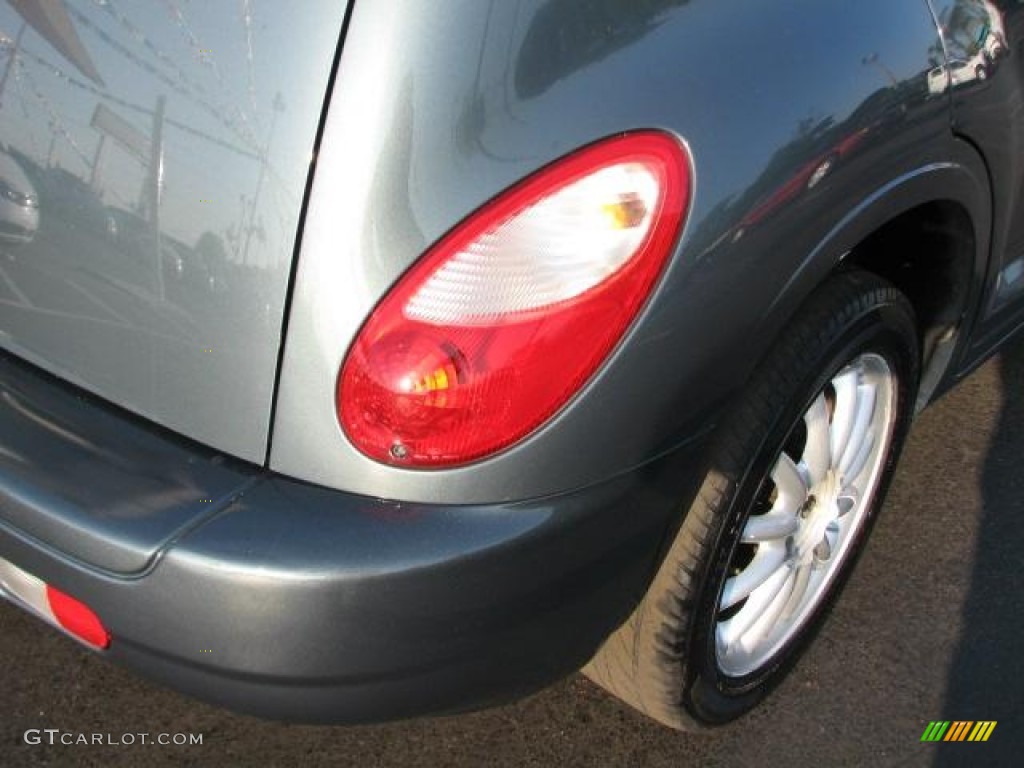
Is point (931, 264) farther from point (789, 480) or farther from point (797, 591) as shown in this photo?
point (797, 591)

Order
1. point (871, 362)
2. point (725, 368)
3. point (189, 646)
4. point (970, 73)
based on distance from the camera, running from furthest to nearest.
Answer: point (871, 362)
point (970, 73)
point (725, 368)
point (189, 646)

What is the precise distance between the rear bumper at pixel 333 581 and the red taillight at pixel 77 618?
3 cm

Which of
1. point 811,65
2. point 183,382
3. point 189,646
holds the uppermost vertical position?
point 811,65

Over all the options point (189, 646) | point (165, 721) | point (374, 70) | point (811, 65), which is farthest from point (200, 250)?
point (165, 721)

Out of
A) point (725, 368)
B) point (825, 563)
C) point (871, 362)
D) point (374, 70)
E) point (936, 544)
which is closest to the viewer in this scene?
point (374, 70)

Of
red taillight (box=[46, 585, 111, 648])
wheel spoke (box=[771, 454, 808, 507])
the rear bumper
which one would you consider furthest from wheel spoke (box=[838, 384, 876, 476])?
red taillight (box=[46, 585, 111, 648])

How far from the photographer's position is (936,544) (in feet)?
9.00

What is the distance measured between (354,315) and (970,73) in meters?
1.11

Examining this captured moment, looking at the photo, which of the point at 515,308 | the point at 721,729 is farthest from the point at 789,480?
the point at 515,308

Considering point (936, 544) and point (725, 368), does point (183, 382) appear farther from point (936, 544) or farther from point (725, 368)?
point (936, 544)

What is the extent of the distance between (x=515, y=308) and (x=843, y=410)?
0.91m

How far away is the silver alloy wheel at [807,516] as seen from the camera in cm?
210

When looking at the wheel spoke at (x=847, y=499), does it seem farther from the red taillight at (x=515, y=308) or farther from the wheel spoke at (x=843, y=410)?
the red taillight at (x=515, y=308)

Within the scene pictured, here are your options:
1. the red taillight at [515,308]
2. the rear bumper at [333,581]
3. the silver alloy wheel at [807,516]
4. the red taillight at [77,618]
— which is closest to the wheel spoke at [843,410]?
the silver alloy wheel at [807,516]
